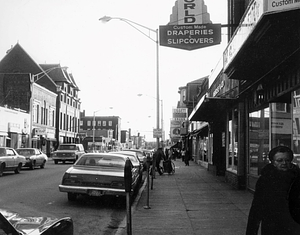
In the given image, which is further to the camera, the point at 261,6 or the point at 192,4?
the point at 192,4

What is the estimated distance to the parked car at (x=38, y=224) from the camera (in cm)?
Result: 365

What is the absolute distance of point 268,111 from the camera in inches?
456

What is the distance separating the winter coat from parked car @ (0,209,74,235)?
1.83 meters

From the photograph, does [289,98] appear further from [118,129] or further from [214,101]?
[118,129]

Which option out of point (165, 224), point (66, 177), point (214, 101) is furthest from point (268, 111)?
point (66, 177)

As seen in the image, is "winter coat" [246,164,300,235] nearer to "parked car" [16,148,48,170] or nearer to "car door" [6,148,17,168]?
"car door" [6,148,17,168]

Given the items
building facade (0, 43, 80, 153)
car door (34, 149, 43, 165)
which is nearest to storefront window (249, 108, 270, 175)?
A: car door (34, 149, 43, 165)

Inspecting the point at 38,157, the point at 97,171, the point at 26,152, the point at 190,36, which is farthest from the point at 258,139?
the point at 26,152

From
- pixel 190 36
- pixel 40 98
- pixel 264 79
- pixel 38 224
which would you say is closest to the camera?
pixel 38 224

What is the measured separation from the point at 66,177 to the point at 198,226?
13.5 ft

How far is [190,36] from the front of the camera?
40.1 ft

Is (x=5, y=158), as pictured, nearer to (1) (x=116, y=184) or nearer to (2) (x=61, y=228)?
(1) (x=116, y=184)

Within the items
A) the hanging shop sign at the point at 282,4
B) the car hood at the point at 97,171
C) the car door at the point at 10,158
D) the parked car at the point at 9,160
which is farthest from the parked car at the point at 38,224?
the car door at the point at 10,158

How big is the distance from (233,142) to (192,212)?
677 centimetres
